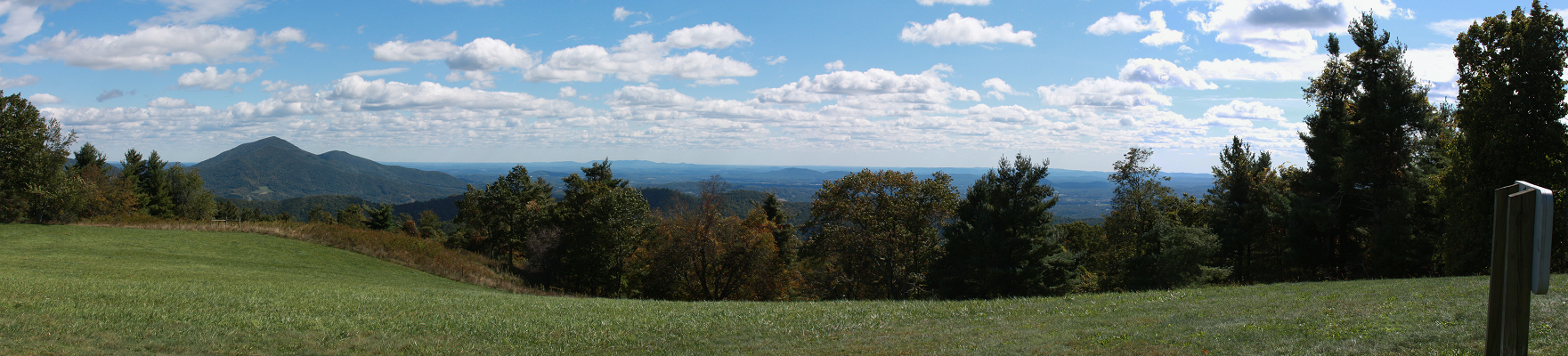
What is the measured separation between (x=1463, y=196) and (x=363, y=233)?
47547mm

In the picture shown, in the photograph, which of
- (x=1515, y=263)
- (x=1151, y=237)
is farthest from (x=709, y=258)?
(x=1515, y=263)

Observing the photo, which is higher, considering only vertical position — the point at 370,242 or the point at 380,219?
the point at 370,242

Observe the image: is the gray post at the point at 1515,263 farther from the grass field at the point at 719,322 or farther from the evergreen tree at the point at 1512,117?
the evergreen tree at the point at 1512,117

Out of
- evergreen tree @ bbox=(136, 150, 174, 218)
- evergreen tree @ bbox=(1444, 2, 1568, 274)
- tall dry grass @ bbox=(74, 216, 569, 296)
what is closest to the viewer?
evergreen tree @ bbox=(1444, 2, 1568, 274)

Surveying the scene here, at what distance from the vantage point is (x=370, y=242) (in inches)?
1358

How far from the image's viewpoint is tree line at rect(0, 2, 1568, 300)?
22828 mm

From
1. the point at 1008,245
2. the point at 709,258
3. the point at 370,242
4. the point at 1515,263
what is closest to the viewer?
the point at 1515,263

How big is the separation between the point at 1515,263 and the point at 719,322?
38.9ft

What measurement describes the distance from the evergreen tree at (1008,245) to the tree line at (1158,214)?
9cm

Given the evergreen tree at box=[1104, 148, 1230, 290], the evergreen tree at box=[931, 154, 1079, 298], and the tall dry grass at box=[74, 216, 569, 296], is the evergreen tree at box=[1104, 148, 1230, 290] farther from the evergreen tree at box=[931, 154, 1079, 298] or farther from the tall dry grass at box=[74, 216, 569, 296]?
the tall dry grass at box=[74, 216, 569, 296]

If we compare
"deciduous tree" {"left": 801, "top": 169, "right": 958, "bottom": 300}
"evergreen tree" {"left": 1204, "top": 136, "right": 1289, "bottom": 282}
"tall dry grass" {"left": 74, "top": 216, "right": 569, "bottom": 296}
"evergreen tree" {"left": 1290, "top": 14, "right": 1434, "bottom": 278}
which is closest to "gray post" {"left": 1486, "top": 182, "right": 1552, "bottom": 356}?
"deciduous tree" {"left": 801, "top": 169, "right": 958, "bottom": 300}

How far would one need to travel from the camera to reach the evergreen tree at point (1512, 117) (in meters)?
21.7

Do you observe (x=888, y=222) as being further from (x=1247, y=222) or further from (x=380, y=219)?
(x=380, y=219)

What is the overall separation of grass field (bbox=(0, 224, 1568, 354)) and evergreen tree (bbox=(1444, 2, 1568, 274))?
10.0 metres
